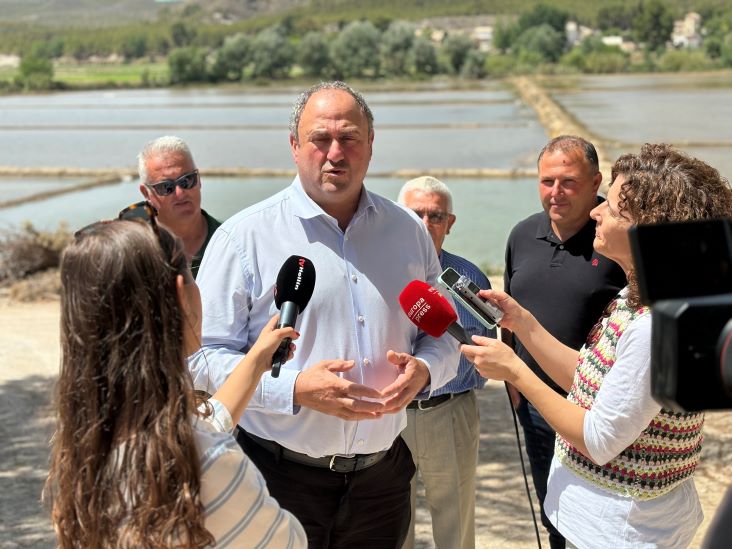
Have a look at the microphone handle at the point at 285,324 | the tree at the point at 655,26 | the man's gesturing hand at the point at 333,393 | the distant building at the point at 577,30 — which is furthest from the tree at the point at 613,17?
the microphone handle at the point at 285,324

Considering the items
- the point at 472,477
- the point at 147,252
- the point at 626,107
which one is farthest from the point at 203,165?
the point at 147,252

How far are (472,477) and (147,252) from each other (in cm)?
262

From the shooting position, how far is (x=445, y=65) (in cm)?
6612

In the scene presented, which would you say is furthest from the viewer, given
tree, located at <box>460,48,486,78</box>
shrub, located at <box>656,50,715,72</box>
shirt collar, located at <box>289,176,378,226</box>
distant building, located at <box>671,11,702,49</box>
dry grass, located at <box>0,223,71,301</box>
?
distant building, located at <box>671,11,702,49</box>

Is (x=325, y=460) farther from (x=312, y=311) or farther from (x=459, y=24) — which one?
(x=459, y=24)

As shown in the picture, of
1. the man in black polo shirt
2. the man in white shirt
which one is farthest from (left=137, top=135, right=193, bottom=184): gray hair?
the man in black polo shirt

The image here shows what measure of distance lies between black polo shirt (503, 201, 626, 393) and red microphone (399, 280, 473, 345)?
1.16 metres

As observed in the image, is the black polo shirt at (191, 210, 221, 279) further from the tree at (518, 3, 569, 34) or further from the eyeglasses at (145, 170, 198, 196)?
the tree at (518, 3, 569, 34)

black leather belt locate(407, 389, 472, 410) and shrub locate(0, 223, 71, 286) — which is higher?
black leather belt locate(407, 389, 472, 410)

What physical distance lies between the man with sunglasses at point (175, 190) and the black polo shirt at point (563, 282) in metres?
1.64

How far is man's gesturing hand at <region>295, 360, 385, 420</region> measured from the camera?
2.94 metres

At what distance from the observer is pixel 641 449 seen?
9.18 feet

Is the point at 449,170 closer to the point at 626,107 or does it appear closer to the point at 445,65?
the point at 626,107

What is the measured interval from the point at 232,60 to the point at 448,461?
2441 inches
